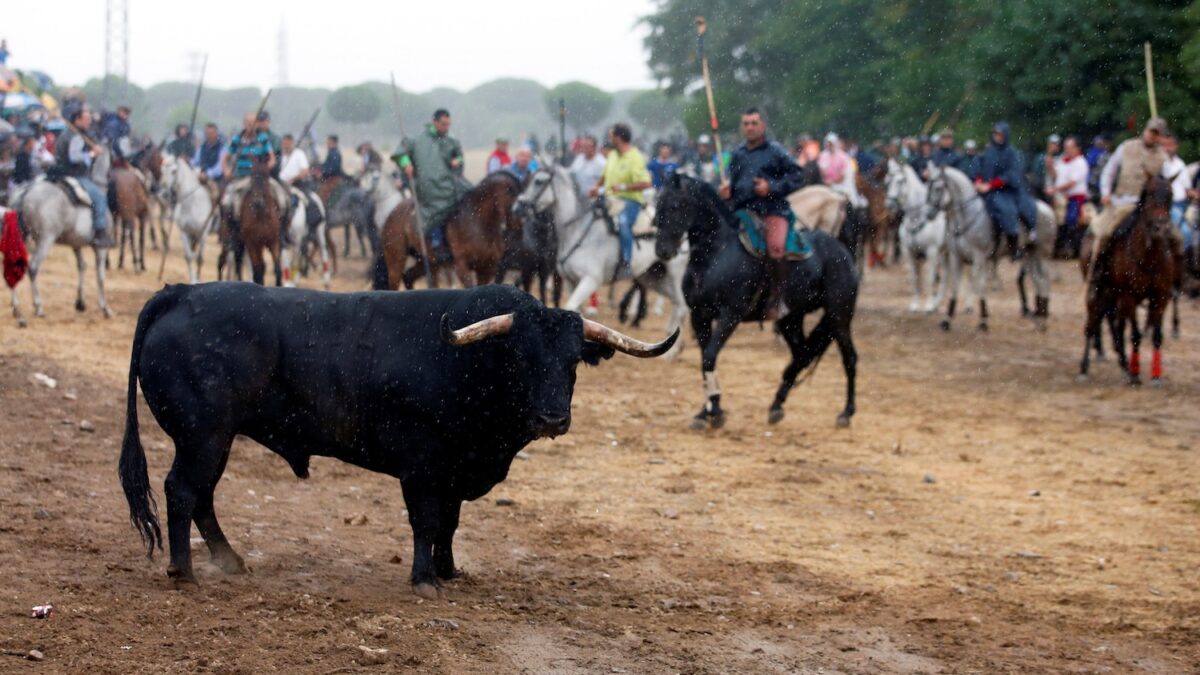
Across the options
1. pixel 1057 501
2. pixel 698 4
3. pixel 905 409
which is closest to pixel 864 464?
pixel 1057 501

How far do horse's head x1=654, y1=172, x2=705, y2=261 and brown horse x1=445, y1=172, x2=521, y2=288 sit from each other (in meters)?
4.15

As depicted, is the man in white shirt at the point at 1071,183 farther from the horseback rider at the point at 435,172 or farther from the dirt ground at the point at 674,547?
the horseback rider at the point at 435,172

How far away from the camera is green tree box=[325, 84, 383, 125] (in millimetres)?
98500

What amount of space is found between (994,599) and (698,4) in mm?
47845

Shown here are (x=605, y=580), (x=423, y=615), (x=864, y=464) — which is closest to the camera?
(x=423, y=615)

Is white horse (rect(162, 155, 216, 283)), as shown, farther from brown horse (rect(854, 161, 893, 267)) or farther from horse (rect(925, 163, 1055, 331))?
brown horse (rect(854, 161, 893, 267))

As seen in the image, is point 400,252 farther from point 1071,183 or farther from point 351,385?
point 1071,183

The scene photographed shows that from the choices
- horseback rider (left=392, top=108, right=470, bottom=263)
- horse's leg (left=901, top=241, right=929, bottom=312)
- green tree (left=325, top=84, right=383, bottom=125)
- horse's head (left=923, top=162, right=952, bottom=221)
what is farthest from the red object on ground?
green tree (left=325, top=84, right=383, bottom=125)

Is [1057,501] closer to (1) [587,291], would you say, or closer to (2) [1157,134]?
(2) [1157,134]

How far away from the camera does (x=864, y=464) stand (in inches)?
441

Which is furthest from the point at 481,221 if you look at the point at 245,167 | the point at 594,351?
the point at 594,351

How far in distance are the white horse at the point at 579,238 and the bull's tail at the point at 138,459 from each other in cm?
980

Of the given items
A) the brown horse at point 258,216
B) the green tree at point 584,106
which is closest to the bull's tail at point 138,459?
the brown horse at point 258,216

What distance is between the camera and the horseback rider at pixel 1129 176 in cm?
1456
